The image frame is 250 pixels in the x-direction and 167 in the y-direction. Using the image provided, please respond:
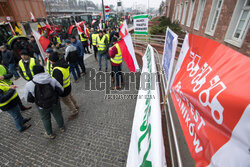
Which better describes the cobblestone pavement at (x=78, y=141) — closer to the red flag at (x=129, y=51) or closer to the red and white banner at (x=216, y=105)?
the red flag at (x=129, y=51)

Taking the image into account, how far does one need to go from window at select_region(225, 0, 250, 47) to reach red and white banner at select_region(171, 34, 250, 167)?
5.05m

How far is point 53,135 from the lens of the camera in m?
3.17

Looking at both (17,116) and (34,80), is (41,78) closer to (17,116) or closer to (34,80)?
(34,80)

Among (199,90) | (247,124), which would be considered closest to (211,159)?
(247,124)

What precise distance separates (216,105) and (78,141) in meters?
3.06

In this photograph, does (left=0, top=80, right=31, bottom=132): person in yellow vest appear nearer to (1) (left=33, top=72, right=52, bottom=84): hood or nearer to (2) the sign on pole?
(1) (left=33, top=72, right=52, bottom=84): hood

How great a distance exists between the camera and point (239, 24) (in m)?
5.06

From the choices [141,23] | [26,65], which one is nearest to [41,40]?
[26,65]

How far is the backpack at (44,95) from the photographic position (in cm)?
256

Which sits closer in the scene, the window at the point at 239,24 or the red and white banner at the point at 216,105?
the red and white banner at the point at 216,105

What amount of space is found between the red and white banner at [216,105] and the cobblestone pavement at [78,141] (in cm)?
200

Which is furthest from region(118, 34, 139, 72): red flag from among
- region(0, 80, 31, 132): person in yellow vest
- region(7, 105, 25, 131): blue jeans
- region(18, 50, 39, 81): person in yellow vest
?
region(7, 105, 25, 131): blue jeans

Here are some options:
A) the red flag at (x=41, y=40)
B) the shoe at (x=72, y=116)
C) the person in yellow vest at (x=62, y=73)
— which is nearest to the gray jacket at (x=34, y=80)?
the person in yellow vest at (x=62, y=73)

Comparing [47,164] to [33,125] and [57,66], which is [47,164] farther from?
[57,66]
